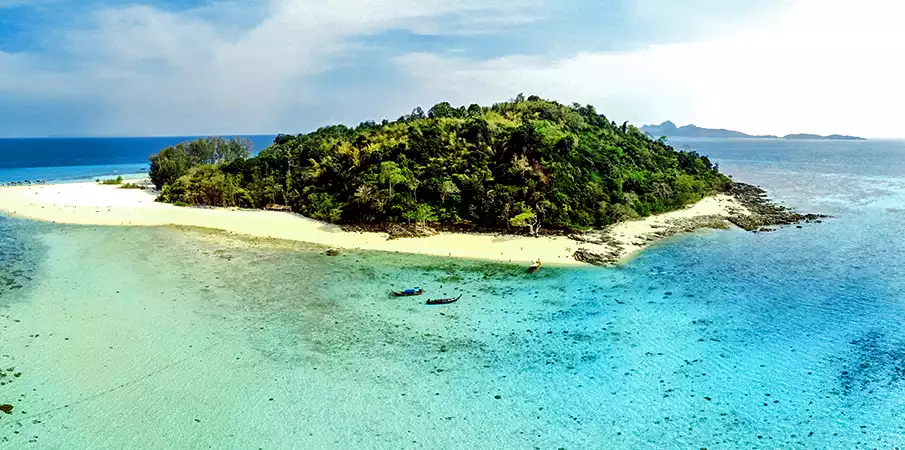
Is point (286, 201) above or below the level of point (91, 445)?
above

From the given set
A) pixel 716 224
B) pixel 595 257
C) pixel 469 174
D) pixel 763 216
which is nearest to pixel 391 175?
pixel 469 174

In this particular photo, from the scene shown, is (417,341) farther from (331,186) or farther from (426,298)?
(331,186)

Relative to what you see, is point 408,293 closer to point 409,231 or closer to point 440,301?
point 440,301

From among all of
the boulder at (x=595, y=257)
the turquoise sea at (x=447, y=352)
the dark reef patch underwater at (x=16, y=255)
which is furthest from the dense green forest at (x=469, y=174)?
the dark reef patch underwater at (x=16, y=255)

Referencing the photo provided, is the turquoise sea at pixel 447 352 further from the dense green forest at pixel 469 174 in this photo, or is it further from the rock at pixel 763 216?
the rock at pixel 763 216

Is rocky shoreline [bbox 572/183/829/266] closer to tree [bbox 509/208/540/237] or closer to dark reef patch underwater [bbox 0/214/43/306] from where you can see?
tree [bbox 509/208/540/237]

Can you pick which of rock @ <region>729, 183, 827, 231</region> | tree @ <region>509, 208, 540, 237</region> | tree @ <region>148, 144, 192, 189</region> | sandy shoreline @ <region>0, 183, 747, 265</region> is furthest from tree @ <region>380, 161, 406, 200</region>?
tree @ <region>148, 144, 192, 189</region>

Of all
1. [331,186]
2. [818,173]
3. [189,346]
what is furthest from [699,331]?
[818,173]
